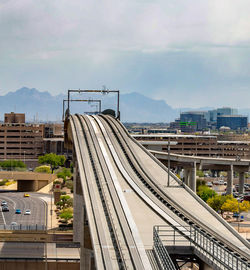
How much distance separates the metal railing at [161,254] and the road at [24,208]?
55063mm

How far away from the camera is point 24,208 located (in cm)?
10462

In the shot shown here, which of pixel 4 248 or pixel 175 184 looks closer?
pixel 175 184

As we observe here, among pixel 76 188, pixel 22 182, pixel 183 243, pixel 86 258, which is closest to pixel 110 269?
pixel 183 243

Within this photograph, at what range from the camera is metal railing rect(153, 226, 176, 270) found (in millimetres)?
31103

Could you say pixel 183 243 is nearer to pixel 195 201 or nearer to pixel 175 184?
pixel 195 201

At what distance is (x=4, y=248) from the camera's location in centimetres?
6388

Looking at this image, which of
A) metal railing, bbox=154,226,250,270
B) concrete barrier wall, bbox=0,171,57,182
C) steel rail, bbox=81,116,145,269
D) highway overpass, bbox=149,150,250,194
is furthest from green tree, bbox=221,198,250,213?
concrete barrier wall, bbox=0,171,57,182

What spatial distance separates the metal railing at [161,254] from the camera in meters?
31.1

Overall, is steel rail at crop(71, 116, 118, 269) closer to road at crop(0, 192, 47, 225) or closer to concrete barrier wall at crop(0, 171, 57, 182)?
road at crop(0, 192, 47, 225)

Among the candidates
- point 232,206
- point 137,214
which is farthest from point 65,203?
point 137,214

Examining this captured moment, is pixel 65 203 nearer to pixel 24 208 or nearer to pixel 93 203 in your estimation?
pixel 24 208

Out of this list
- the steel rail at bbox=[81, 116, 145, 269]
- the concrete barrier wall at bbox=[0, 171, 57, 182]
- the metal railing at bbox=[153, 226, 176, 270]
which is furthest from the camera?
the concrete barrier wall at bbox=[0, 171, 57, 182]

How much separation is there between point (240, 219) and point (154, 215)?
48727mm

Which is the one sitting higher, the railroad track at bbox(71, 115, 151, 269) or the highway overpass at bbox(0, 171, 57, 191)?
the railroad track at bbox(71, 115, 151, 269)
